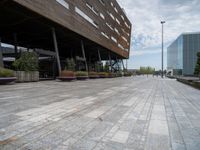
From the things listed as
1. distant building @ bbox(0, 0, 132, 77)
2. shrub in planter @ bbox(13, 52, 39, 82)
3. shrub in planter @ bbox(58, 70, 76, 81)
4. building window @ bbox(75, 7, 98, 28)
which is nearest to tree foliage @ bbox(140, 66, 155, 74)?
distant building @ bbox(0, 0, 132, 77)

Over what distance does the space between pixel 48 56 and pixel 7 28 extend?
9.35 metres

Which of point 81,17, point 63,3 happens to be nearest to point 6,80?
point 63,3

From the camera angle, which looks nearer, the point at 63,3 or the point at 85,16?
the point at 63,3

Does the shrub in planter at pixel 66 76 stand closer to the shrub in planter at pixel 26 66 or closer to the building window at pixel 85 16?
the shrub in planter at pixel 26 66

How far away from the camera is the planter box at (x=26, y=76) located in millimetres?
21188

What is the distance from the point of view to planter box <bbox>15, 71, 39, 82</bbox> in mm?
21188

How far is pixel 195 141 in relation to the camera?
4.04m

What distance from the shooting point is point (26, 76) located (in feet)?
72.6

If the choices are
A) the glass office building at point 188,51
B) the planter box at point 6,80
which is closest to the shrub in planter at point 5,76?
the planter box at point 6,80

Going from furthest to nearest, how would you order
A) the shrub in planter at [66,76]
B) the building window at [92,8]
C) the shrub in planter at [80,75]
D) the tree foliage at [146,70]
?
the tree foliage at [146,70]
the building window at [92,8]
the shrub in planter at [80,75]
the shrub in planter at [66,76]

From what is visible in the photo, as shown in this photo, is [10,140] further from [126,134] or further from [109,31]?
[109,31]

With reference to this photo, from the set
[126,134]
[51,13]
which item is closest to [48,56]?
[51,13]

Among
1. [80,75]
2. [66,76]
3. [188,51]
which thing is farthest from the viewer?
[188,51]

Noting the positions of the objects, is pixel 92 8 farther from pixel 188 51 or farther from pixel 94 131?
pixel 188 51
